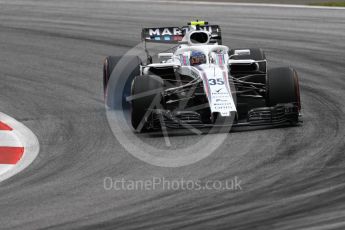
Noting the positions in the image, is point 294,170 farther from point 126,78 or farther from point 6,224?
point 126,78

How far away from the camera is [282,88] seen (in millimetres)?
12859

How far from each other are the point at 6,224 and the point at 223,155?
310cm

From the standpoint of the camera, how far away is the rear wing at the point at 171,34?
1497 centimetres

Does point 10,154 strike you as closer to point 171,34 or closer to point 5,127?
point 5,127

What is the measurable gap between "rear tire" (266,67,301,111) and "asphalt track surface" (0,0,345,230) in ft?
1.45

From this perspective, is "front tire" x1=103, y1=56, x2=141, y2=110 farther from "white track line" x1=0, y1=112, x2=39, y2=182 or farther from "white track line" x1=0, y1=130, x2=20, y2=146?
"white track line" x1=0, y1=130, x2=20, y2=146

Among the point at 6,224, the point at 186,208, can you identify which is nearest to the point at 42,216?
the point at 6,224

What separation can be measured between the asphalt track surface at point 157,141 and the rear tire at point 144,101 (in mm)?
368

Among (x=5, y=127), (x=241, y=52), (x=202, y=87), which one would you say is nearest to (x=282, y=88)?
(x=202, y=87)

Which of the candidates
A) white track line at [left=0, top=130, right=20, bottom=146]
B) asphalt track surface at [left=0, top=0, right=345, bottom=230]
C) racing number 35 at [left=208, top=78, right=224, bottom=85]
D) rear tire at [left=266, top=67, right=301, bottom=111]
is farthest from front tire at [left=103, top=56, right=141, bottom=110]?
rear tire at [left=266, top=67, right=301, bottom=111]

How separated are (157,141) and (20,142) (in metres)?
1.69

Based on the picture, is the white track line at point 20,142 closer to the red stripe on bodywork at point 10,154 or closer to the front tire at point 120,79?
the red stripe on bodywork at point 10,154

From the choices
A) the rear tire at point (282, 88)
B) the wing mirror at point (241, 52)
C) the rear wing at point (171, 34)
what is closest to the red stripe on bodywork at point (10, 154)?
the rear tire at point (282, 88)

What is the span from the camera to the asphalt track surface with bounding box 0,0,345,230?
364 inches
